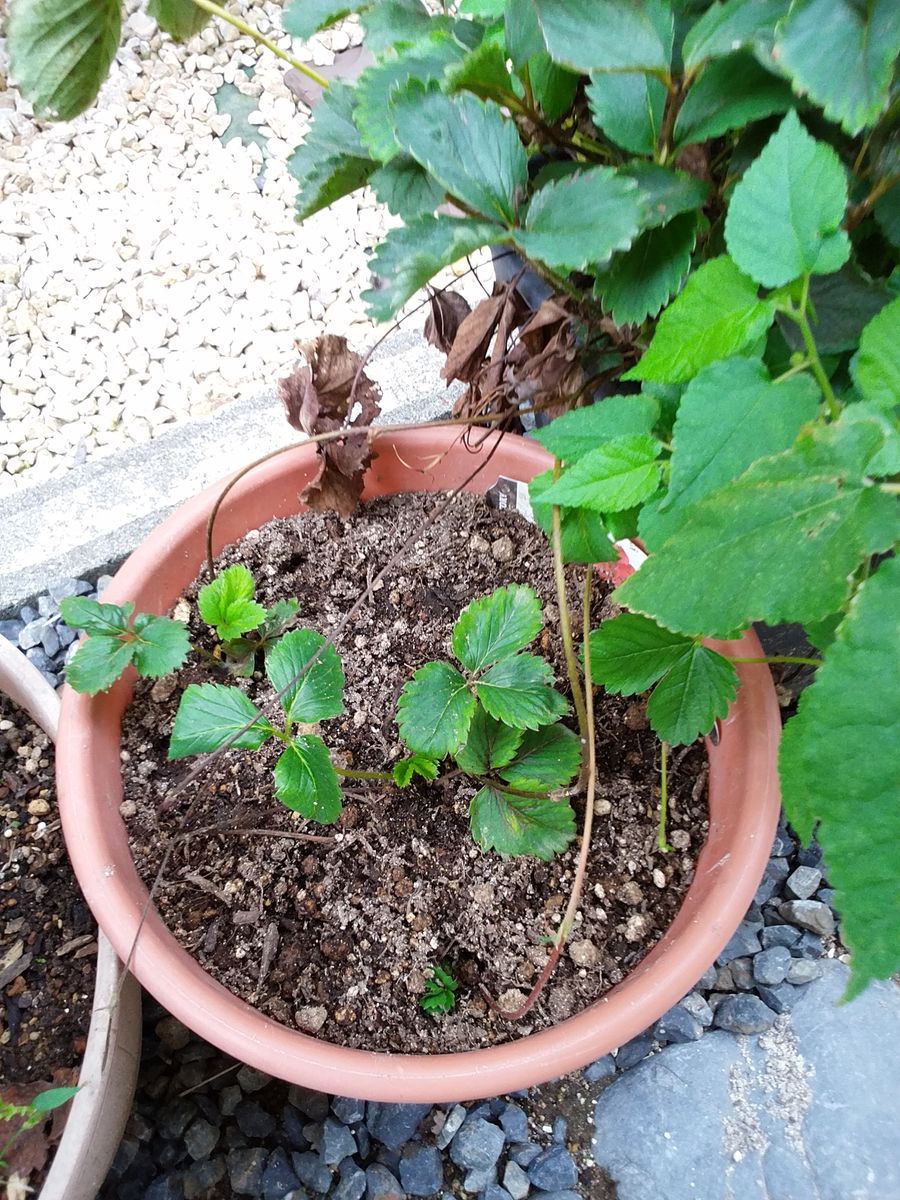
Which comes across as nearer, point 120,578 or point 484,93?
point 484,93

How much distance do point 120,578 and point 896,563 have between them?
A: 31.8 inches

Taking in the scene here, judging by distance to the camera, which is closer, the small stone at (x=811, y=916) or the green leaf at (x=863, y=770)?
the green leaf at (x=863, y=770)

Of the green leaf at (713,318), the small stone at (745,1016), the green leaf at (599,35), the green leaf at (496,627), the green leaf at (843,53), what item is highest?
the green leaf at (599,35)

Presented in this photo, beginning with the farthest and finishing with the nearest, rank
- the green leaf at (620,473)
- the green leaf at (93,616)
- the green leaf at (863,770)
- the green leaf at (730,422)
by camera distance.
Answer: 1. the green leaf at (93,616)
2. the green leaf at (620,473)
3. the green leaf at (730,422)
4. the green leaf at (863,770)

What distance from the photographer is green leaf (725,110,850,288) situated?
0.51m

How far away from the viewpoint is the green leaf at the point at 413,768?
0.81m

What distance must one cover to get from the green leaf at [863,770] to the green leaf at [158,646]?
2.02 feet

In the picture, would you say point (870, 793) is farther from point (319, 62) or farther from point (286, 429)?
point (319, 62)

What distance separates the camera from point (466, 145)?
0.53 m

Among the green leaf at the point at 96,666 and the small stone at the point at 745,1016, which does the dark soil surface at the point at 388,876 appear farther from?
the small stone at the point at 745,1016

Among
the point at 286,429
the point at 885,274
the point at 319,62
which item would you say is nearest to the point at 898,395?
the point at 885,274

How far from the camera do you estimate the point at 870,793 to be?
1.37 feet

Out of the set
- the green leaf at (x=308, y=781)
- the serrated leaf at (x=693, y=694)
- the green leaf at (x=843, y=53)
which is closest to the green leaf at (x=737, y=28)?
the green leaf at (x=843, y=53)

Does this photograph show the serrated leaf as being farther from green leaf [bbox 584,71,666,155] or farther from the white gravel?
the white gravel
